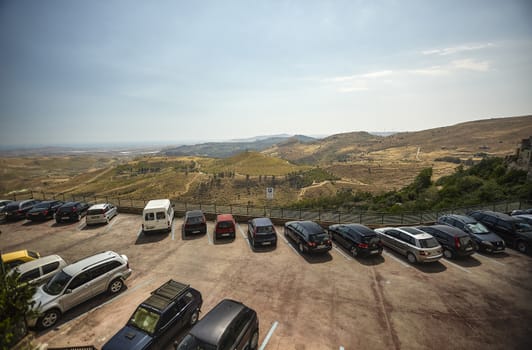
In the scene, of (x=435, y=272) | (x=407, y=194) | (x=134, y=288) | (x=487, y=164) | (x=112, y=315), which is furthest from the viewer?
(x=487, y=164)

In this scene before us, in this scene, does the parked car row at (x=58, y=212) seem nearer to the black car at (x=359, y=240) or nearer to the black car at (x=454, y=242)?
the black car at (x=359, y=240)

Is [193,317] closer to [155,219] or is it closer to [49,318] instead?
[49,318]

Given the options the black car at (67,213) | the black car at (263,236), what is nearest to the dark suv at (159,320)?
the black car at (263,236)

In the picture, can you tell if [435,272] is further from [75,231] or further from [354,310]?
[75,231]

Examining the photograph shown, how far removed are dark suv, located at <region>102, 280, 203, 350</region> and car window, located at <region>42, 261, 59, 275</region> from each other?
655cm

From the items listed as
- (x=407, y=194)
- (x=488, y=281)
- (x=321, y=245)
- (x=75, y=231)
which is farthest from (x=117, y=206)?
(x=407, y=194)

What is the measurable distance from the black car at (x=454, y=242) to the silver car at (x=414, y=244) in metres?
0.97

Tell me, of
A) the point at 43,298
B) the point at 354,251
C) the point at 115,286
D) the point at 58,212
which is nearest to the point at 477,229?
the point at 354,251

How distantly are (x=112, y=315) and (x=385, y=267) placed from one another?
1193cm

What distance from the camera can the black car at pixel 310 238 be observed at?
1290 centimetres

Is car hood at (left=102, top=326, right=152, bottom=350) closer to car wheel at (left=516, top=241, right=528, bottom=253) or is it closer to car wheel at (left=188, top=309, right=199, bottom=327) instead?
car wheel at (left=188, top=309, right=199, bottom=327)

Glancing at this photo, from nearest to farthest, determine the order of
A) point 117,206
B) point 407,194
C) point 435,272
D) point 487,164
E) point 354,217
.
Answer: point 435,272
point 354,217
point 117,206
point 407,194
point 487,164

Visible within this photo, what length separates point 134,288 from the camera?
10414mm

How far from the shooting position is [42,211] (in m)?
19.8
